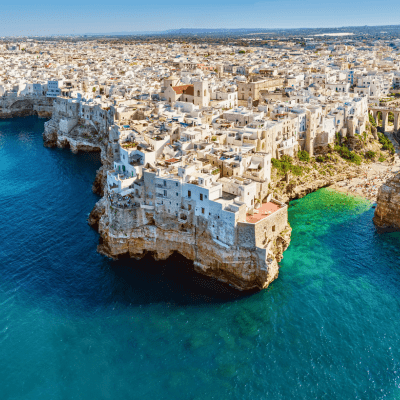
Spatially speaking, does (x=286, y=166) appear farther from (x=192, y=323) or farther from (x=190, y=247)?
(x=192, y=323)

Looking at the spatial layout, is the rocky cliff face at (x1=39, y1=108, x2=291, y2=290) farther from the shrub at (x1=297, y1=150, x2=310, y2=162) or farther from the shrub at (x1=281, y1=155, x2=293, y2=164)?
the shrub at (x1=297, y1=150, x2=310, y2=162)

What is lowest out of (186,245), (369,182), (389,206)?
(369,182)

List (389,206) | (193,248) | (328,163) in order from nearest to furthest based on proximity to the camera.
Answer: (193,248), (389,206), (328,163)

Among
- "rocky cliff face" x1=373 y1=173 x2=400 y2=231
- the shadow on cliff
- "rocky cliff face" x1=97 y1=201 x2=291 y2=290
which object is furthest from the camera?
"rocky cliff face" x1=373 y1=173 x2=400 y2=231

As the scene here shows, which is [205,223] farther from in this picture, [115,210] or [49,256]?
[49,256]

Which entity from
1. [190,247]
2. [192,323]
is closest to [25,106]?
[190,247]

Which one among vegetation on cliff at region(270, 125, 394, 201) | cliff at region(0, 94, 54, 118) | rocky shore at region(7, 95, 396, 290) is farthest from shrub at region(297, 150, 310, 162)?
cliff at region(0, 94, 54, 118)
